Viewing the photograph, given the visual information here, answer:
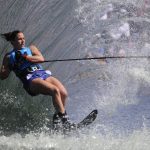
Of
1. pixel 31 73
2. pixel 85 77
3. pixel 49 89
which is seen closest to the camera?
pixel 49 89

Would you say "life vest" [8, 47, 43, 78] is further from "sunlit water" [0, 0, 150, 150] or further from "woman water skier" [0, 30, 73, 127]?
"sunlit water" [0, 0, 150, 150]

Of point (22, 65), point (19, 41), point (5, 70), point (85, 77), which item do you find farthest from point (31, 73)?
point (85, 77)

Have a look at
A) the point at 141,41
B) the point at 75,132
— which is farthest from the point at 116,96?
the point at 75,132

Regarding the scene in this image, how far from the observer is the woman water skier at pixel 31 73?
25.1ft

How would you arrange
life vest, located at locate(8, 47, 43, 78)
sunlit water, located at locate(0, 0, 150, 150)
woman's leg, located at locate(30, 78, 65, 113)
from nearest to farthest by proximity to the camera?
sunlit water, located at locate(0, 0, 150, 150) → woman's leg, located at locate(30, 78, 65, 113) → life vest, located at locate(8, 47, 43, 78)

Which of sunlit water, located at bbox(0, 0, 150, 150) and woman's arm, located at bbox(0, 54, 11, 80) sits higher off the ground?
woman's arm, located at bbox(0, 54, 11, 80)

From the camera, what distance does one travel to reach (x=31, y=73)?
7.87 metres

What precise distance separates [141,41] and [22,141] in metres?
11.9

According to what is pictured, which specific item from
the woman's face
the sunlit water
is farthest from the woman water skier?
the sunlit water

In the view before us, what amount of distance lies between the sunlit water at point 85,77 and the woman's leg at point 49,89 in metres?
0.36

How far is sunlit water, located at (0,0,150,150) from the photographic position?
7187 millimetres

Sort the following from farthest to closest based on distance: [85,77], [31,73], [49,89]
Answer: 1. [85,77]
2. [31,73]
3. [49,89]

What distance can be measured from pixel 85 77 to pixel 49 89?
7103 mm

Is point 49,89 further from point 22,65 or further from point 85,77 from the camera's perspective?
point 85,77
